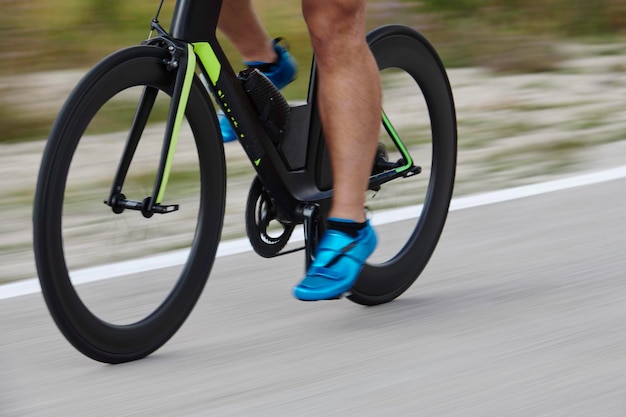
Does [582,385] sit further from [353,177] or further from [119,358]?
[119,358]

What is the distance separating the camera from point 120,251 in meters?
3.44

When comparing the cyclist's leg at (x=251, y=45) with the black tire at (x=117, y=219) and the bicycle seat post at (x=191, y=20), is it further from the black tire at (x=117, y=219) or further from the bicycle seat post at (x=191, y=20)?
the bicycle seat post at (x=191, y=20)

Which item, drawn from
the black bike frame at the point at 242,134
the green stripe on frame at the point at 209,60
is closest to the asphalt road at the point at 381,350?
the black bike frame at the point at 242,134

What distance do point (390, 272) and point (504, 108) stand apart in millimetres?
3071

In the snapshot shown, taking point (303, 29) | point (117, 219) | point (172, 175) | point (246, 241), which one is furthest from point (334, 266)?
point (303, 29)

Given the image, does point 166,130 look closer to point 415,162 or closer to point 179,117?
point 179,117

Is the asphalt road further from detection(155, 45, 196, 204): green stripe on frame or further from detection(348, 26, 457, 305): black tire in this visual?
detection(155, 45, 196, 204): green stripe on frame

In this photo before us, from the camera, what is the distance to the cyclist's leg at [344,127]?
3.41 m

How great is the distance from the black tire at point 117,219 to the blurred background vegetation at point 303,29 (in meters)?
2.52

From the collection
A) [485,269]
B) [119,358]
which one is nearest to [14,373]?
[119,358]

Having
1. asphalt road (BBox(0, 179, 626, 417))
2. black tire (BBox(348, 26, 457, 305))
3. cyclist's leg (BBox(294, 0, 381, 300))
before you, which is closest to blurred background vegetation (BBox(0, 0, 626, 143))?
black tire (BBox(348, 26, 457, 305))

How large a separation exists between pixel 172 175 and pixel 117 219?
189mm

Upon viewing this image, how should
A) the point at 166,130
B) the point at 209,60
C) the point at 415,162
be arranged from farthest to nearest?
the point at 415,162
the point at 209,60
the point at 166,130

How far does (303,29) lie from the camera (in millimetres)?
7578
